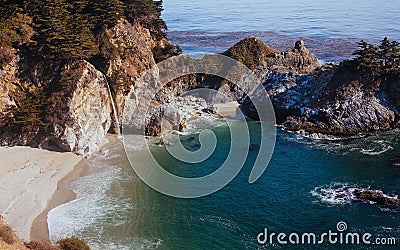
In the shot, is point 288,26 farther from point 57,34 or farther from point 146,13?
point 57,34

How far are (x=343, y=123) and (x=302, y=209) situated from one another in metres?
21.4

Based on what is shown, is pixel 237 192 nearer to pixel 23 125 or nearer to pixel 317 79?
pixel 23 125

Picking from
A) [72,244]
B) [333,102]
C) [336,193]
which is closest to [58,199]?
[72,244]

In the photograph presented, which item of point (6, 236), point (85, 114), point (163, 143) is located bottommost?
point (163, 143)

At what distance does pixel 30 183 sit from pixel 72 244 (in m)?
12.4

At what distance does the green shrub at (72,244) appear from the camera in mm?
27016

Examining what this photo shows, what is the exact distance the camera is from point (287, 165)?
138 ft

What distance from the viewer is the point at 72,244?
89.3 ft

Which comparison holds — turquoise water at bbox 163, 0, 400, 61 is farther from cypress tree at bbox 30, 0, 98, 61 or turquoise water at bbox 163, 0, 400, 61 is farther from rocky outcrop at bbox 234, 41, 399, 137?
cypress tree at bbox 30, 0, 98, 61

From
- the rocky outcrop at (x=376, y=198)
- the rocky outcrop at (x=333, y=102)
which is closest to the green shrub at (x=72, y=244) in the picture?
the rocky outcrop at (x=376, y=198)
